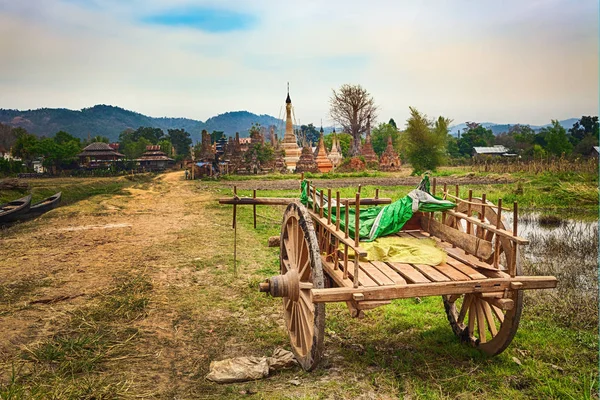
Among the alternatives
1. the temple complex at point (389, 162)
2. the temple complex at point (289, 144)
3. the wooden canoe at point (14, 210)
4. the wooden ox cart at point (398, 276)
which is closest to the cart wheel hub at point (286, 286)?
the wooden ox cart at point (398, 276)

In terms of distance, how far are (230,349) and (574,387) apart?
319cm

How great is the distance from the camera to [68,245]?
10.4 metres

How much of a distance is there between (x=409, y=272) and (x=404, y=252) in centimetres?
44

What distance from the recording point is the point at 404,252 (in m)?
4.22

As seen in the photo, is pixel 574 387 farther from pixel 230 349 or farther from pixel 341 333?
pixel 230 349

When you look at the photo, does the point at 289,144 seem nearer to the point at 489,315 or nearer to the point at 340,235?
the point at 489,315

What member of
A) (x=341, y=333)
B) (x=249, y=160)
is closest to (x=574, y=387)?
(x=341, y=333)

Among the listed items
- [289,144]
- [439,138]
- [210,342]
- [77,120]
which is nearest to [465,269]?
[210,342]

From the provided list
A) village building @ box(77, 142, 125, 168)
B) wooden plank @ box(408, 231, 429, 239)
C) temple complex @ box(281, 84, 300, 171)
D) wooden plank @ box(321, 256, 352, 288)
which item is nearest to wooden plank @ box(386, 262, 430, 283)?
wooden plank @ box(321, 256, 352, 288)

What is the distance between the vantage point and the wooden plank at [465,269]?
364 centimetres

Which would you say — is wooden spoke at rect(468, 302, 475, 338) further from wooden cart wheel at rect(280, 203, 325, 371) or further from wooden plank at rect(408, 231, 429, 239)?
wooden cart wheel at rect(280, 203, 325, 371)

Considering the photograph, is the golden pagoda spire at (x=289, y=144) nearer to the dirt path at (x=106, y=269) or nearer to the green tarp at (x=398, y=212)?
the dirt path at (x=106, y=269)

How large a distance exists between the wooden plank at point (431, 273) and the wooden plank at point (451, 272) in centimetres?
4

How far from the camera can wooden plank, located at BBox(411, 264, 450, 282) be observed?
3598 mm
